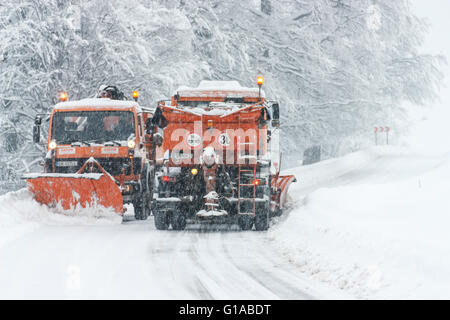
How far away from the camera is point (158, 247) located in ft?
32.8

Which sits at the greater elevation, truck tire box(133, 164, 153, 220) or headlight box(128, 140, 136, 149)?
headlight box(128, 140, 136, 149)

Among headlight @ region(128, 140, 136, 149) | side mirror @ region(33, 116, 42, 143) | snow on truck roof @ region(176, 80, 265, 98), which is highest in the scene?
snow on truck roof @ region(176, 80, 265, 98)

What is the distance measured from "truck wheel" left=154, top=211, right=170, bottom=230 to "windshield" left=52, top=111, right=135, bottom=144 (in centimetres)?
239

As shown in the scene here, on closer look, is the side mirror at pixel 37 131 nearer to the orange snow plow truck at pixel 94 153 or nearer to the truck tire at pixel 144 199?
the orange snow plow truck at pixel 94 153

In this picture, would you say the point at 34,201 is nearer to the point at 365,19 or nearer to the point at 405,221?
the point at 405,221

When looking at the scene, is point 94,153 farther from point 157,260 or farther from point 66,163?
point 157,260

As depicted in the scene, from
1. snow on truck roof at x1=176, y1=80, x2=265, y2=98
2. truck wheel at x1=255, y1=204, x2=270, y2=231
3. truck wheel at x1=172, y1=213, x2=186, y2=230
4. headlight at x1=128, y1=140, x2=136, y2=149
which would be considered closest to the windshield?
headlight at x1=128, y1=140, x2=136, y2=149

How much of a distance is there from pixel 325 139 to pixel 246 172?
570 inches

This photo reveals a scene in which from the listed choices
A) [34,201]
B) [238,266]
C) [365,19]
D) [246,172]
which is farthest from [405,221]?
[365,19]

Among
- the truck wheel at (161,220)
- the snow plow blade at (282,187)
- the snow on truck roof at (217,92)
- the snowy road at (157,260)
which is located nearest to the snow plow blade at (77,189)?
the snowy road at (157,260)

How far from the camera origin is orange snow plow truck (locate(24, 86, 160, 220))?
12961 millimetres

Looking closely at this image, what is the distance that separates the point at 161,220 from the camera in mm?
12258

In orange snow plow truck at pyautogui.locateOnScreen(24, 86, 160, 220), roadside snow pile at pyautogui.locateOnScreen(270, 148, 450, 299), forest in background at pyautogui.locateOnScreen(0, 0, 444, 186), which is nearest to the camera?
roadside snow pile at pyautogui.locateOnScreen(270, 148, 450, 299)

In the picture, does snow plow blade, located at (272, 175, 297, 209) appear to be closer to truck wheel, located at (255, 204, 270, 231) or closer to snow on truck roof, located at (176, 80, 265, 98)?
truck wheel, located at (255, 204, 270, 231)
